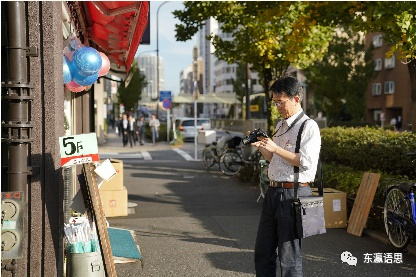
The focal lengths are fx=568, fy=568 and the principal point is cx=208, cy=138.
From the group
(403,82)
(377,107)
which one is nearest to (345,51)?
(403,82)

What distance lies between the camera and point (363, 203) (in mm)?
8250

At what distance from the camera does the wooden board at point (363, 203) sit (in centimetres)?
812

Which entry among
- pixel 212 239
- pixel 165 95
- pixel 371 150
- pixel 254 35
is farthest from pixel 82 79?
pixel 165 95

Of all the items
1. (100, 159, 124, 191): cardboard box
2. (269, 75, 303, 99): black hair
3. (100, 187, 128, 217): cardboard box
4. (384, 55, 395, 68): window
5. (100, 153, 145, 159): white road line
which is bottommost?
(100, 153, 145, 159): white road line

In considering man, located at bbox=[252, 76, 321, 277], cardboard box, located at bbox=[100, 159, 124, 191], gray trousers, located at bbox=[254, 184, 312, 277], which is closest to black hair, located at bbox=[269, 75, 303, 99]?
man, located at bbox=[252, 76, 321, 277]

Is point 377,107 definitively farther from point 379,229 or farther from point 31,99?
point 31,99

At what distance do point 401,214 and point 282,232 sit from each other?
3.02 metres

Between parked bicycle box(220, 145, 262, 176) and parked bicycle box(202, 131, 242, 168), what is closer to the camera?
parked bicycle box(220, 145, 262, 176)

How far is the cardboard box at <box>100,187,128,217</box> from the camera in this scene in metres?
9.84

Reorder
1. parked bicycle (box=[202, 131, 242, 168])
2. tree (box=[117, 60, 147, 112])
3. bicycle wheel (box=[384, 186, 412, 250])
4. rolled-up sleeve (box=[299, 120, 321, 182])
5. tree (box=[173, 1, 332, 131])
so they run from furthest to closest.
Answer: tree (box=[117, 60, 147, 112]), parked bicycle (box=[202, 131, 242, 168]), tree (box=[173, 1, 332, 131]), bicycle wheel (box=[384, 186, 412, 250]), rolled-up sleeve (box=[299, 120, 321, 182])

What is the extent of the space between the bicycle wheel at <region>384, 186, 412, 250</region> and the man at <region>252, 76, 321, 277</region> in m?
2.71

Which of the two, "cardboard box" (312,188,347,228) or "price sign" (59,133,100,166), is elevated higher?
"price sign" (59,133,100,166)

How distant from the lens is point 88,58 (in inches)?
244

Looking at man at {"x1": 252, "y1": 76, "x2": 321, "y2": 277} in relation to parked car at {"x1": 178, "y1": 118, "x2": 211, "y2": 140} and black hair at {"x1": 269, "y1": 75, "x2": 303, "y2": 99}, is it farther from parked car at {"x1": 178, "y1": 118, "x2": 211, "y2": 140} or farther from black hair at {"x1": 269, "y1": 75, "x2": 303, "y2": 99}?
parked car at {"x1": 178, "y1": 118, "x2": 211, "y2": 140}
